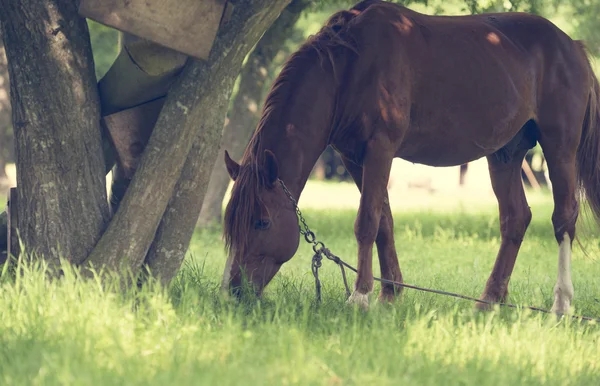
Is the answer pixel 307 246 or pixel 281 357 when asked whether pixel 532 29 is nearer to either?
pixel 281 357

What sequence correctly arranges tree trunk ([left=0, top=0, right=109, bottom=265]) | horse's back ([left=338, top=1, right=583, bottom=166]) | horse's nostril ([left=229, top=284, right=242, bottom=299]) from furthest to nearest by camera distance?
horse's back ([left=338, top=1, right=583, bottom=166]), horse's nostril ([left=229, top=284, right=242, bottom=299]), tree trunk ([left=0, top=0, right=109, bottom=265])

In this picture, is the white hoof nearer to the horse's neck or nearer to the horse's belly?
the horse's belly

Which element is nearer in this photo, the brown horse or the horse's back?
the brown horse

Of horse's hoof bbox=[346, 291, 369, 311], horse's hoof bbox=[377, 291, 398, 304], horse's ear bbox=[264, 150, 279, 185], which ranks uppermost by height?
horse's ear bbox=[264, 150, 279, 185]

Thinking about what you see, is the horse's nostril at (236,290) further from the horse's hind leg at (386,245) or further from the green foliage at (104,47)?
the green foliage at (104,47)

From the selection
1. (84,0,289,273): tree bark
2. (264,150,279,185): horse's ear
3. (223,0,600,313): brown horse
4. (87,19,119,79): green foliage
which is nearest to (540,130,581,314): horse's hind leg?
(223,0,600,313): brown horse

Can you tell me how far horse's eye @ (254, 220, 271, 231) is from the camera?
6273mm

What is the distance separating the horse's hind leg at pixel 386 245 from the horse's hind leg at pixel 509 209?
3.01 feet

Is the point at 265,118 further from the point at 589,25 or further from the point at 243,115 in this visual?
the point at 589,25

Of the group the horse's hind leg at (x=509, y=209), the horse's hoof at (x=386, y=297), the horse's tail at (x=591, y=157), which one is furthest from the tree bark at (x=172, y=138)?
the horse's tail at (x=591, y=157)

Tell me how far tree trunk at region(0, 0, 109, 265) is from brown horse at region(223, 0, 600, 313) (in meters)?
1.01

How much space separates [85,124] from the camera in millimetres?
6156

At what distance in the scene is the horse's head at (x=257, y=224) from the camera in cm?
617

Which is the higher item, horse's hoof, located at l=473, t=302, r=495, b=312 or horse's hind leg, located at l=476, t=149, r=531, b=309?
horse's hind leg, located at l=476, t=149, r=531, b=309
